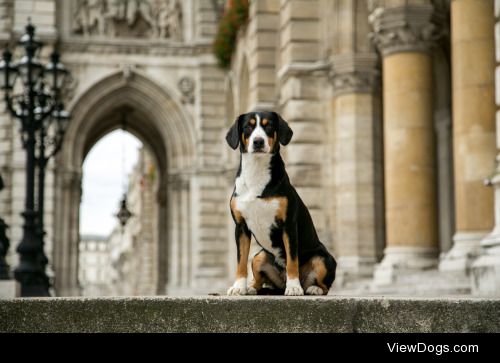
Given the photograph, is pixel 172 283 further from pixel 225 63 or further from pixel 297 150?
pixel 297 150

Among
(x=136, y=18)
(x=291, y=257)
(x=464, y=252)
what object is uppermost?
(x=136, y=18)

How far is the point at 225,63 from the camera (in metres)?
34.8

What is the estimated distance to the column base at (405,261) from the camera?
56.5 ft

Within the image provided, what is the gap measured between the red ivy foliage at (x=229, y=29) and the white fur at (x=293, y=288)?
72.6 feet

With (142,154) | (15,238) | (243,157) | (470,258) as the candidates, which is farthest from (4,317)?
(142,154)

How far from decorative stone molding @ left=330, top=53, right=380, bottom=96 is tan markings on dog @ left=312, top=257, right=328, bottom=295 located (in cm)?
1428

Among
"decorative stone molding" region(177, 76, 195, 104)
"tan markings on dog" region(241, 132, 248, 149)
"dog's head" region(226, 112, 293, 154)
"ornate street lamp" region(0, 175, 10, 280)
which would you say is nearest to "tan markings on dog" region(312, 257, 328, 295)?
"dog's head" region(226, 112, 293, 154)

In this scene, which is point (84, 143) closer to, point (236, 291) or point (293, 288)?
point (236, 291)

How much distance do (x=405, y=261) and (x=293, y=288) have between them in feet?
35.8

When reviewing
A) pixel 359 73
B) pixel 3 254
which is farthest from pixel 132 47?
pixel 3 254

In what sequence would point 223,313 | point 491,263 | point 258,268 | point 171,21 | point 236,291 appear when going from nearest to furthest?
point 223,313 < point 236,291 < point 258,268 < point 491,263 < point 171,21

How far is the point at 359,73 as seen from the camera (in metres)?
21.1

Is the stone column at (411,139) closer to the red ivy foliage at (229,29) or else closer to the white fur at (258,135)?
the white fur at (258,135)

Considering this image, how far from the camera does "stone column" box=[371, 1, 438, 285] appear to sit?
1742 cm
